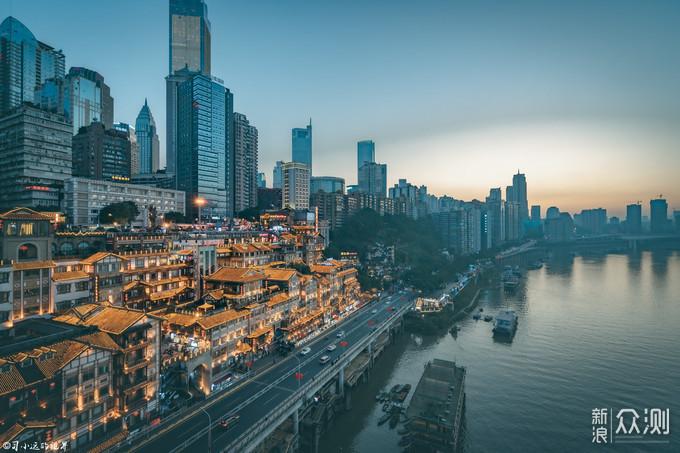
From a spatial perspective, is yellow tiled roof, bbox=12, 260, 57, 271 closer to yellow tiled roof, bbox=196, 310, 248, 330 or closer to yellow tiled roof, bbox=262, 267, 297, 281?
yellow tiled roof, bbox=196, 310, 248, 330

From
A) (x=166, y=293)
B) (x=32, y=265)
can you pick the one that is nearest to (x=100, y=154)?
(x=166, y=293)

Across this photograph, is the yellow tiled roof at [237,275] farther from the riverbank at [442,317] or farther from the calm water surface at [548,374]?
the riverbank at [442,317]

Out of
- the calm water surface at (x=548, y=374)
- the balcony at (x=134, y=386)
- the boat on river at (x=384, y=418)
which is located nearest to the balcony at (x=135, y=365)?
the balcony at (x=134, y=386)

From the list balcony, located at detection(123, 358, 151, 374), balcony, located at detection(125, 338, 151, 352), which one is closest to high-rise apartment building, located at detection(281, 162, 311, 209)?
balcony, located at detection(125, 338, 151, 352)

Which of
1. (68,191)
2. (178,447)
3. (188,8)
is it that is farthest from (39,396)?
(188,8)

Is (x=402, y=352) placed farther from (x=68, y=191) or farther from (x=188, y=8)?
(x=188, y=8)

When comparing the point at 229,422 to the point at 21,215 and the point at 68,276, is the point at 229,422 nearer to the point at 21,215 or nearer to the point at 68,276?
the point at 68,276
